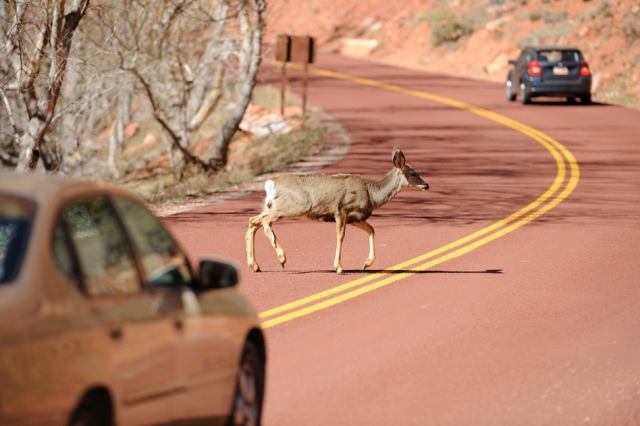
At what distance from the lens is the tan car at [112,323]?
4.25 metres

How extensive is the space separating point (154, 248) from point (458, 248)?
959cm

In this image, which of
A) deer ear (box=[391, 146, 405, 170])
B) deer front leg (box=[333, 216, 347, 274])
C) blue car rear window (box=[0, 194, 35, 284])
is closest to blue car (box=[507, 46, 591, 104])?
deer ear (box=[391, 146, 405, 170])

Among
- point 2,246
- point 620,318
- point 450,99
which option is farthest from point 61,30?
point 450,99

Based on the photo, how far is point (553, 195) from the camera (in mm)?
20219

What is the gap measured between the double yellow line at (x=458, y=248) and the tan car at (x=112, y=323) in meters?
4.18

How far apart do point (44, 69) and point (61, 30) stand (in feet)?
11.3

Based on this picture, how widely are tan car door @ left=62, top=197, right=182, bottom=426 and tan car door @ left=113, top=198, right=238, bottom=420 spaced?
3.7 inches

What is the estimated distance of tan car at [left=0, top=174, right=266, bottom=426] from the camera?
425cm

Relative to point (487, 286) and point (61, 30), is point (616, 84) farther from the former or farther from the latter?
point (487, 286)

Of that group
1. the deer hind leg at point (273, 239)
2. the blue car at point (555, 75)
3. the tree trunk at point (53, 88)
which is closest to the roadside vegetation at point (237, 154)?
A: the tree trunk at point (53, 88)

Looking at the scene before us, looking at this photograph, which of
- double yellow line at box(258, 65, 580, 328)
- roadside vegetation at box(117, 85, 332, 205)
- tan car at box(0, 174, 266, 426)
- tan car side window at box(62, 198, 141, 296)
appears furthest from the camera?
roadside vegetation at box(117, 85, 332, 205)

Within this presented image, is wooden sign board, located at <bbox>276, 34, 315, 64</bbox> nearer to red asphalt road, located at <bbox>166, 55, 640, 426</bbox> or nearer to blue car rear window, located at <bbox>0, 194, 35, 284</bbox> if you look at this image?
red asphalt road, located at <bbox>166, 55, 640, 426</bbox>

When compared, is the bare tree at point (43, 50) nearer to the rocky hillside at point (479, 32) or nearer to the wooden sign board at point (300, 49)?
the wooden sign board at point (300, 49)

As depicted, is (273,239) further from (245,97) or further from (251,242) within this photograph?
(245,97)
